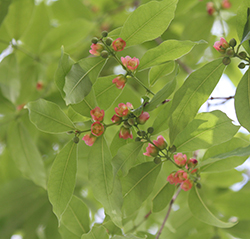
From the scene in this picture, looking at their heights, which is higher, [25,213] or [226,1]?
[226,1]

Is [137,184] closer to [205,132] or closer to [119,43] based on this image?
[205,132]

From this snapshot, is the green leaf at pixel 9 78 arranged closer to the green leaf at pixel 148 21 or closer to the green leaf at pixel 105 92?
the green leaf at pixel 105 92

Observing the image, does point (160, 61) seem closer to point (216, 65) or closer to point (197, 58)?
point (216, 65)

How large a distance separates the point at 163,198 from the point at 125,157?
309 millimetres

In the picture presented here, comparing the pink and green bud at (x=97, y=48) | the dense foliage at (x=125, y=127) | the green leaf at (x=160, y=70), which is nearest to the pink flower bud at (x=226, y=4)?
the dense foliage at (x=125, y=127)

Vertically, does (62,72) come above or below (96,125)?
above

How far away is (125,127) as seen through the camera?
0.99m

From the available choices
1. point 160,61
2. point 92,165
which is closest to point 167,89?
point 160,61

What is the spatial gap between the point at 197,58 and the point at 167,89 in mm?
1057

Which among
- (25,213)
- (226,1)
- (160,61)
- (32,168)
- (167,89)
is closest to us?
(167,89)

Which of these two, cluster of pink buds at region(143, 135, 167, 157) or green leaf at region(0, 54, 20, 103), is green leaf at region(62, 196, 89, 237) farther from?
green leaf at region(0, 54, 20, 103)

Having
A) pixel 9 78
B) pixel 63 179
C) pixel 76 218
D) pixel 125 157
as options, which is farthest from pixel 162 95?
pixel 9 78

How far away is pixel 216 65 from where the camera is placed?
94cm

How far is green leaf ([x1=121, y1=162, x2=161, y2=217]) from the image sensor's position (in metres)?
1.02
